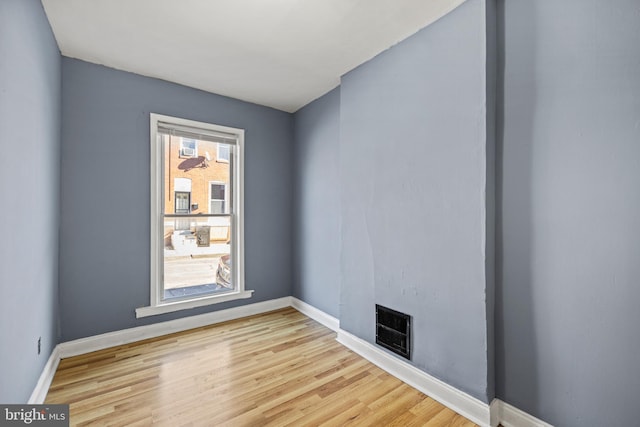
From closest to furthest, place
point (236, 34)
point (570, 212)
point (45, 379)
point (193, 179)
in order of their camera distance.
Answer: point (570, 212), point (45, 379), point (236, 34), point (193, 179)

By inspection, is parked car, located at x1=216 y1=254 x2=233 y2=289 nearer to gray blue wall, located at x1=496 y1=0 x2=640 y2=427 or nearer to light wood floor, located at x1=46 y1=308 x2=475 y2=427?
light wood floor, located at x1=46 y1=308 x2=475 y2=427

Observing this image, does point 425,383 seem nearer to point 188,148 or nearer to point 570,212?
point 570,212

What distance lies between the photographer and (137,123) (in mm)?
2891

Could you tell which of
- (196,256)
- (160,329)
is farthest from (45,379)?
(196,256)

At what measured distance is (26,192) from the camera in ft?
5.59

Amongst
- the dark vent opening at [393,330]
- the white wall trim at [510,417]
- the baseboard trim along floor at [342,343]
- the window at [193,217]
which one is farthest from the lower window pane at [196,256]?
the white wall trim at [510,417]

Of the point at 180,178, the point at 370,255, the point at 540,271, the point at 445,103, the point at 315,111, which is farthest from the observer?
the point at 315,111

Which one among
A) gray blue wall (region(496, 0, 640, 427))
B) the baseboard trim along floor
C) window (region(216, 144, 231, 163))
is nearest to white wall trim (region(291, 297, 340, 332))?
the baseboard trim along floor

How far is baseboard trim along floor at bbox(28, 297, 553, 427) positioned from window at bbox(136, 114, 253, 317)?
0.19m

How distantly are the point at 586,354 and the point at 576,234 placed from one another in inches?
24.5

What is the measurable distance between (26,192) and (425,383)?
2.88 meters

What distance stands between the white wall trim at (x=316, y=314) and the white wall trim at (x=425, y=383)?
415 mm

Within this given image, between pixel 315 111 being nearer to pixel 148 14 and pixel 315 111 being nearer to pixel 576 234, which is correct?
pixel 148 14

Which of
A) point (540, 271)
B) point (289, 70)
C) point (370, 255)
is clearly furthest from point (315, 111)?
point (540, 271)
